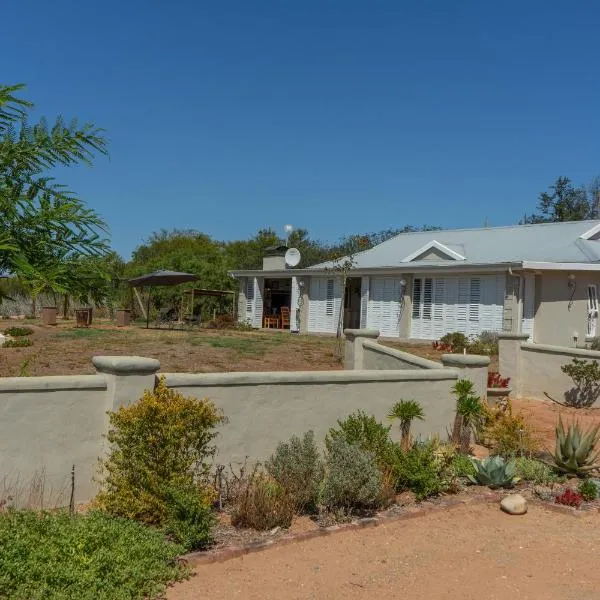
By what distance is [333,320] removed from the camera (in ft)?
91.4

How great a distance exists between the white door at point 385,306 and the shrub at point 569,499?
59.2ft

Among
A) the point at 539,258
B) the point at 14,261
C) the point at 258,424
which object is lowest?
the point at 258,424

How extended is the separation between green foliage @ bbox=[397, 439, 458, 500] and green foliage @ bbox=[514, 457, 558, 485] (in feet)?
3.08

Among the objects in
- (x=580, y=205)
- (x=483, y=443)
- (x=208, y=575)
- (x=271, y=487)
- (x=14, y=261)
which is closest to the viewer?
(x=14, y=261)

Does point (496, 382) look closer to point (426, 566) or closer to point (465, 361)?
point (465, 361)

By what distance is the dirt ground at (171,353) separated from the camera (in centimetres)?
1385

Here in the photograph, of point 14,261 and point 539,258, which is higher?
point 539,258

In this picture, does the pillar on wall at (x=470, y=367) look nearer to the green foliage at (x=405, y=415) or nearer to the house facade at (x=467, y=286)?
the green foliage at (x=405, y=415)

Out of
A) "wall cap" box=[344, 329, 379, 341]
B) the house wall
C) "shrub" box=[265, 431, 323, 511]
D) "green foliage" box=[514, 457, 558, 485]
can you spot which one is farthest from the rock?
the house wall

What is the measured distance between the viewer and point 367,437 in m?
7.33

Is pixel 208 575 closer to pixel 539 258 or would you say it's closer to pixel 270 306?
pixel 539 258

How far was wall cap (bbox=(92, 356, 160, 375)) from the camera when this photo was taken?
6.21 m

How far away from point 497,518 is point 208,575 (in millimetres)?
3017

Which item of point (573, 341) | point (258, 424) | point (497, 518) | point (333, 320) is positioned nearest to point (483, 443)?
point (497, 518)
